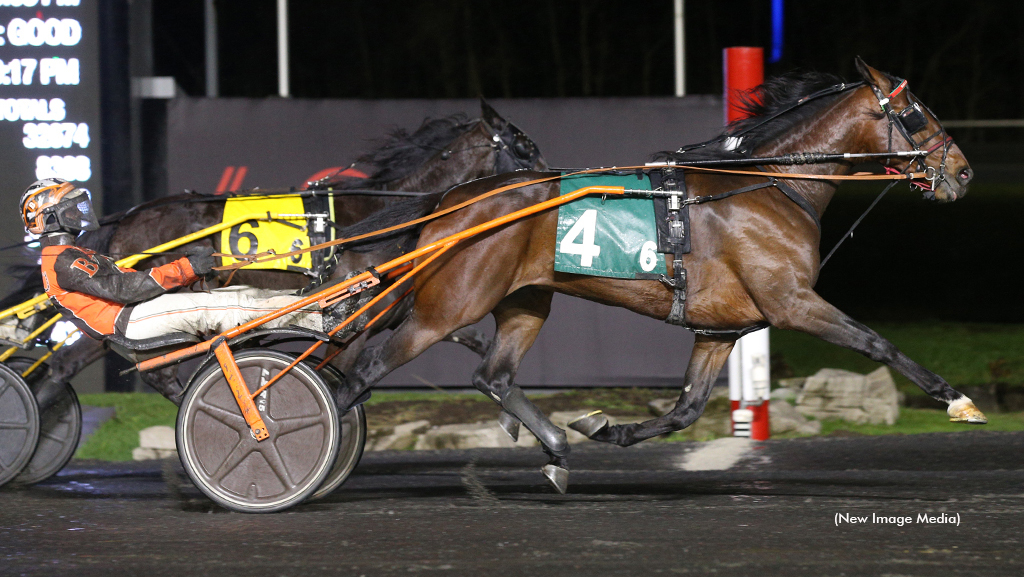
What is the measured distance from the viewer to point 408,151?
19.8 ft

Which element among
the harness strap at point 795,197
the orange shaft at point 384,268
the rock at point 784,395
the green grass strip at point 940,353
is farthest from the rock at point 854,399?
the orange shaft at point 384,268

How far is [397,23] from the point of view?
55.8 ft

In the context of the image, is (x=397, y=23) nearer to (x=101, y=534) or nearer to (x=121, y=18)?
(x=121, y=18)

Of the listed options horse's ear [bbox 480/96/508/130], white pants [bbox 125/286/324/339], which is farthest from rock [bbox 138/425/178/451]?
horse's ear [bbox 480/96/508/130]

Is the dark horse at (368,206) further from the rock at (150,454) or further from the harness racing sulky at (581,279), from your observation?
the rock at (150,454)

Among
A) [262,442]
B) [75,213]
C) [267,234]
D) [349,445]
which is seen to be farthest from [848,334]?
[75,213]

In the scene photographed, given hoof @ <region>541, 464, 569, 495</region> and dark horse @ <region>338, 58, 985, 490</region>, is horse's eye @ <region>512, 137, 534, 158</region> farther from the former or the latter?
hoof @ <region>541, 464, 569, 495</region>

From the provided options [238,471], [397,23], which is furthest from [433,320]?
[397,23]

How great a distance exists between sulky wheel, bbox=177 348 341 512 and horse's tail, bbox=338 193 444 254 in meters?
0.80

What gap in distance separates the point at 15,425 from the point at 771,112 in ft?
12.3

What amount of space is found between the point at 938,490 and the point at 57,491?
408cm

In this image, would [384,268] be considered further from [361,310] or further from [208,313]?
Answer: [208,313]

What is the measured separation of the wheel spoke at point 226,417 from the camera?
4.49 metres

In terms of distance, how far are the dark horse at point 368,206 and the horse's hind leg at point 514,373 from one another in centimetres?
56
